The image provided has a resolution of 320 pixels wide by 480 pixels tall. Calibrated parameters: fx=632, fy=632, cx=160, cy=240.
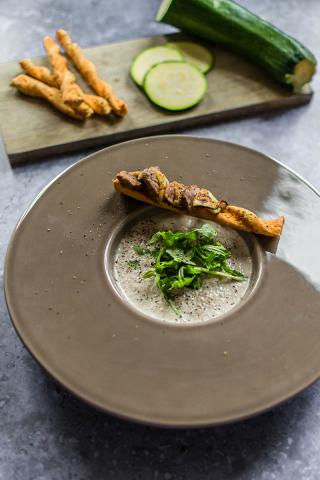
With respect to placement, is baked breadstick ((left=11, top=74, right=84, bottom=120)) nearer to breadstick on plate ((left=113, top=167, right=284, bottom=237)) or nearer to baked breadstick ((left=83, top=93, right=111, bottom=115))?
baked breadstick ((left=83, top=93, right=111, bottom=115))

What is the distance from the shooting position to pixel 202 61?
10.7 feet

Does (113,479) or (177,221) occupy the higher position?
(177,221)

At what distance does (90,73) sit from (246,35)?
828mm

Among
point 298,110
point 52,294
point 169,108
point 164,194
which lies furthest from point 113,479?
point 298,110

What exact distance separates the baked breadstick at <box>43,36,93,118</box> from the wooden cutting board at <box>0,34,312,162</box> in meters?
0.07

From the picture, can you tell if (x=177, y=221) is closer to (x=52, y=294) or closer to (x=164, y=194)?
(x=164, y=194)

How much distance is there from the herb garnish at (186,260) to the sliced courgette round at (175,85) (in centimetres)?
105

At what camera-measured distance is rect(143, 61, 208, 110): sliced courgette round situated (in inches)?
118

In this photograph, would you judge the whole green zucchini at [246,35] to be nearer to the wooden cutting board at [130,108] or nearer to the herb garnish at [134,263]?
the wooden cutting board at [130,108]

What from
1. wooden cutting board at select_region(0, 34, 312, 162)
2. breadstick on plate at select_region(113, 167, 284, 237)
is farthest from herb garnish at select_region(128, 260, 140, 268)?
wooden cutting board at select_region(0, 34, 312, 162)

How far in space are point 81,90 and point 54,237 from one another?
115 cm

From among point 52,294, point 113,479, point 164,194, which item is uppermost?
point 164,194

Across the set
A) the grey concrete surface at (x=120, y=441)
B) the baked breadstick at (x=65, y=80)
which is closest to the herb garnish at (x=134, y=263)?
the grey concrete surface at (x=120, y=441)

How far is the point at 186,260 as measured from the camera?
6.68 feet
